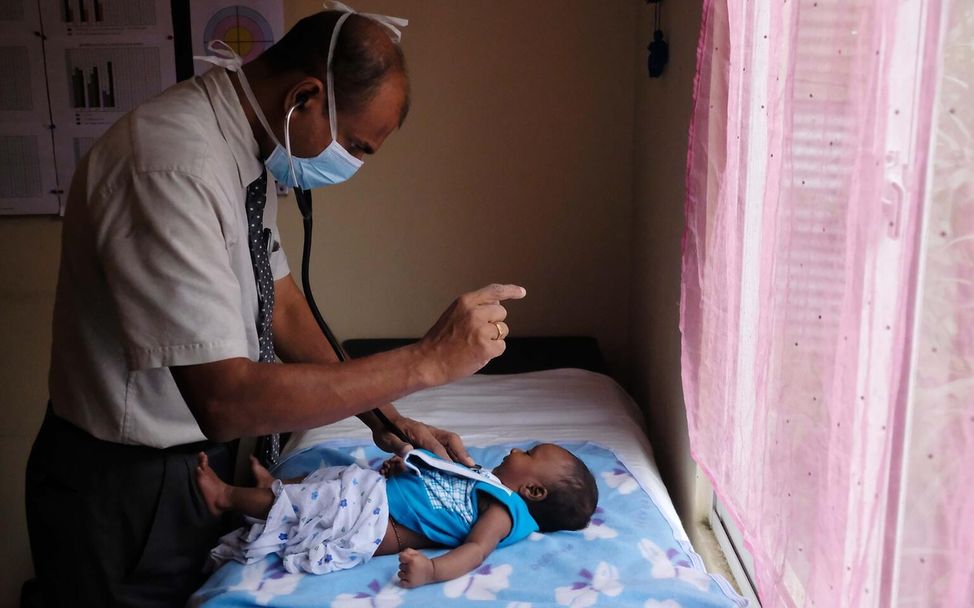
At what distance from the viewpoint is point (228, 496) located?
1.39m

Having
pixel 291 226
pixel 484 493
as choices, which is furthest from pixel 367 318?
Result: pixel 484 493

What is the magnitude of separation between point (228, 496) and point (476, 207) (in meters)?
1.49

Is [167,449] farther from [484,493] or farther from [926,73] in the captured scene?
[926,73]

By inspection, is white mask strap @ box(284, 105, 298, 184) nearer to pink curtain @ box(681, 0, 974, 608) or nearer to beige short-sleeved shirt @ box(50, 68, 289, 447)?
beige short-sleeved shirt @ box(50, 68, 289, 447)

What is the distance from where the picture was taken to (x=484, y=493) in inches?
60.2

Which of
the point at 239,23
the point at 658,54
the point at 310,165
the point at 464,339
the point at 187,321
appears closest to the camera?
the point at 187,321

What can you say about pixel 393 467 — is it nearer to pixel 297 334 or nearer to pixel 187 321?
pixel 297 334

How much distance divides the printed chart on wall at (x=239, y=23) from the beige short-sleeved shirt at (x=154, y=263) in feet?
4.58

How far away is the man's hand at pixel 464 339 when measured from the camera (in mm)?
1200

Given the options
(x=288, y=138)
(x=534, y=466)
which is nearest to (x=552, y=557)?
(x=534, y=466)

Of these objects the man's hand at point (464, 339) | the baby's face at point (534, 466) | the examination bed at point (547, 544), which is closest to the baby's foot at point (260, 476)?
the examination bed at point (547, 544)

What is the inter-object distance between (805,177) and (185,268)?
78cm

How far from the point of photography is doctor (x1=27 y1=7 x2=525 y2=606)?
1090 millimetres

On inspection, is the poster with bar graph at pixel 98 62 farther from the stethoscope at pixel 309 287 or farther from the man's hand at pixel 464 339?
the man's hand at pixel 464 339
